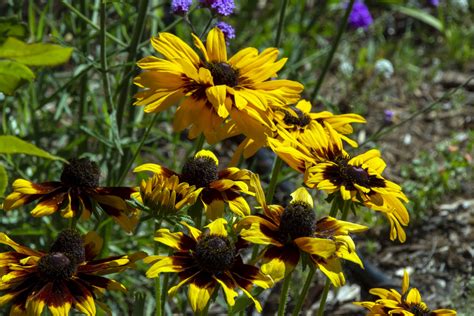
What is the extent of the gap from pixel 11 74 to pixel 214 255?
42 cm

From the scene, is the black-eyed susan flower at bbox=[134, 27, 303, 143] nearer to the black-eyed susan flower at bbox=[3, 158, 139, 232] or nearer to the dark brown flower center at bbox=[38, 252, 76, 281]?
the black-eyed susan flower at bbox=[3, 158, 139, 232]

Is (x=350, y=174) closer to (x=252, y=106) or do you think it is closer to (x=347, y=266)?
(x=252, y=106)

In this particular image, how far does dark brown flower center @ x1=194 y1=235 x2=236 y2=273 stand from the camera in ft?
4.34

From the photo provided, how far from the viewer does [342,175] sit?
4.83 feet

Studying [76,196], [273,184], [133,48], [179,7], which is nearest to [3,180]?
[76,196]

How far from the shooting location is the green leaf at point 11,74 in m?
1.18

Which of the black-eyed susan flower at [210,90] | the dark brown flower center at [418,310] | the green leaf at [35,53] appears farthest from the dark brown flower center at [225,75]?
the dark brown flower center at [418,310]

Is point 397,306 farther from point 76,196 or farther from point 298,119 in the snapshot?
point 76,196

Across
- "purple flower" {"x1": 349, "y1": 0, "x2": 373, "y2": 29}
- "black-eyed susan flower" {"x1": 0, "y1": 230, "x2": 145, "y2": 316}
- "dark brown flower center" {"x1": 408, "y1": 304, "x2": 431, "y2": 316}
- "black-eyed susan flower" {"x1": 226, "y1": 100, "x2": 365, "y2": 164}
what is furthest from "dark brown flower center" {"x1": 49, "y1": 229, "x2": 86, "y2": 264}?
"purple flower" {"x1": 349, "y1": 0, "x2": 373, "y2": 29}

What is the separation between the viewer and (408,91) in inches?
164

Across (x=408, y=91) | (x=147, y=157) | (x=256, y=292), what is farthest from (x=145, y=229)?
(x=408, y=91)

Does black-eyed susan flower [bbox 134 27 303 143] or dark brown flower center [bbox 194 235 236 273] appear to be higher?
black-eyed susan flower [bbox 134 27 303 143]

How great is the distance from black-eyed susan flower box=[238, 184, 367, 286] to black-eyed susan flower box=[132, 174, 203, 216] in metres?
0.11

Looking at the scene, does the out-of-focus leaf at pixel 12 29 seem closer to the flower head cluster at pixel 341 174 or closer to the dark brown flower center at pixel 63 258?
the dark brown flower center at pixel 63 258
